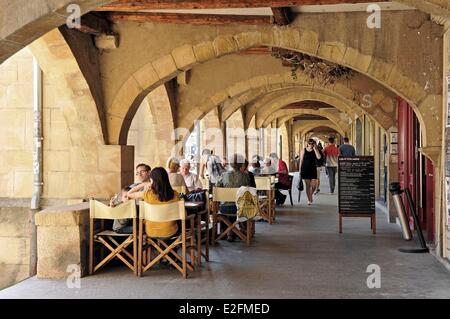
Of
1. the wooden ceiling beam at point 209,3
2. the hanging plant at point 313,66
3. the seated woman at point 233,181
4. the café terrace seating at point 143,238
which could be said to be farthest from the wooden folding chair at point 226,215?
the hanging plant at point 313,66

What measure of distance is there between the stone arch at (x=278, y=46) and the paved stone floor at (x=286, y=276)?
125 centimetres

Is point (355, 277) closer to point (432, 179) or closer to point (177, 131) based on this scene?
point (432, 179)

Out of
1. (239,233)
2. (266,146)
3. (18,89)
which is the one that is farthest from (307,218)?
(266,146)

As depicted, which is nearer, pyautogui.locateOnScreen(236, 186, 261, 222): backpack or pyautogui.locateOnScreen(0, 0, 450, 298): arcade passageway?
pyautogui.locateOnScreen(0, 0, 450, 298): arcade passageway

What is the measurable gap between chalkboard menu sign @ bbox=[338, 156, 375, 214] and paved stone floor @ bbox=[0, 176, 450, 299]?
45 centimetres

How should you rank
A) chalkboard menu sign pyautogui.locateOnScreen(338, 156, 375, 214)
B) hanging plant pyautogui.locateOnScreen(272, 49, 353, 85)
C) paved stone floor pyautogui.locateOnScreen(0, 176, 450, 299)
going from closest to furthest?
paved stone floor pyautogui.locateOnScreen(0, 176, 450, 299), chalkboard menu sign pyautogui.locateOnScreen(338, 156, 375, 214), hanging plant pyautogui.locateOnScreen(272, 49, 353, 85)

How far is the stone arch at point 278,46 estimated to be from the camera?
216 inches

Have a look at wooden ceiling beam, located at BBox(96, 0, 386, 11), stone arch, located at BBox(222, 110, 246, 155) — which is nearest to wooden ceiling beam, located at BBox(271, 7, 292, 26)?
wooden ceiling beam, located at BBox(96, 0, 386, 11)

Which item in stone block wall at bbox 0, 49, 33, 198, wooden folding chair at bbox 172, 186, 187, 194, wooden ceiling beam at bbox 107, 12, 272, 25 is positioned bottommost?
wooden folding chair at bbox 172, 186, 187, 194

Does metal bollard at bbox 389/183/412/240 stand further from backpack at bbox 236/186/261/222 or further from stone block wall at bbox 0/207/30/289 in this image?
stone block wall at bbox 0/207/30/289

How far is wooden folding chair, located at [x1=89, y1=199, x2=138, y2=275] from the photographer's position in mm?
4496

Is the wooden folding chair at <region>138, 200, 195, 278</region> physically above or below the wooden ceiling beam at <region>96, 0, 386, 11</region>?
below

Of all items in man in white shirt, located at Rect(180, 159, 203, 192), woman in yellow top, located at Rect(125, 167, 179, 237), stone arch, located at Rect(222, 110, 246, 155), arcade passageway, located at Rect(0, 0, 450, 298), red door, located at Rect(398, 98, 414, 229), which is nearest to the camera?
arcade passageway, located at Rect(0, 0, 450, 298)
